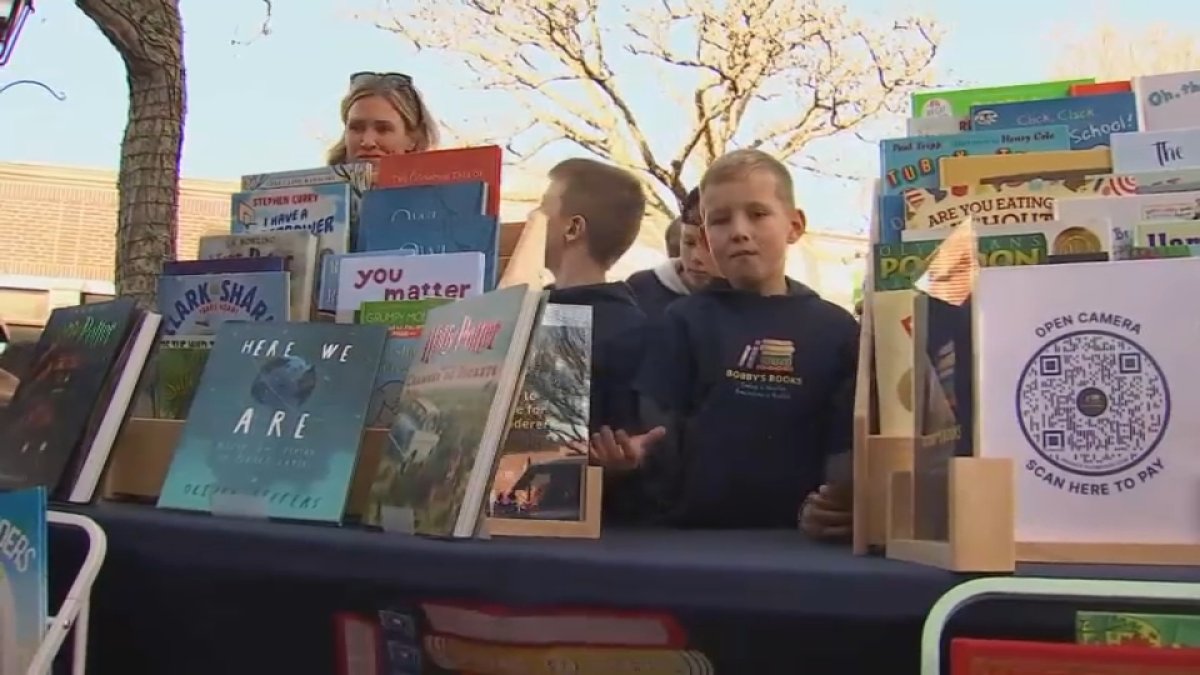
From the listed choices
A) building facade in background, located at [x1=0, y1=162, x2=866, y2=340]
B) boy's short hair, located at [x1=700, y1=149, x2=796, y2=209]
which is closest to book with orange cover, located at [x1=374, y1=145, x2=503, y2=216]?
boy's short hair, located at [x1=700, y1=149, x2=796, y2=209]

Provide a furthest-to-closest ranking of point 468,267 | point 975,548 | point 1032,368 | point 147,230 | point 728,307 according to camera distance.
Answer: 1. point 147,230
2. point 728,307
3. point 468,267
4. point 1032,368
5. point 975,548

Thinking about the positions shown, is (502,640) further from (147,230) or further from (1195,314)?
(147,230)

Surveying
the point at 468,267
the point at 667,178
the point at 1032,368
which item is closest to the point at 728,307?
the point at 468,267

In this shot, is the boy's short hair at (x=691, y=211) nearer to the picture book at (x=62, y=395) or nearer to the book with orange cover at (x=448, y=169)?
the book with orange cover at (x=448, y=169)

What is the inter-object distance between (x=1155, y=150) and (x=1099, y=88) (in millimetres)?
315

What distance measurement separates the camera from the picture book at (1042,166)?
1.40 m

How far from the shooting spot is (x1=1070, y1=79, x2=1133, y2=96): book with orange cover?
1.63 meters

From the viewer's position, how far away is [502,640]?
1.27 metres

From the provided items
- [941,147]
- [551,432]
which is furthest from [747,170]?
[551,432]

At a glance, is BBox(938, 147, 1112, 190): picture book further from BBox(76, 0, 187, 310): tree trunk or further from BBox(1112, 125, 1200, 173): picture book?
BBox(76, 0, 187, 310): tree trunk

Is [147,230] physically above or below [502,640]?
above

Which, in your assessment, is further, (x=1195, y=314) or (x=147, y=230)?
(x=147, y=230)

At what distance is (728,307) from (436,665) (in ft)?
2.76

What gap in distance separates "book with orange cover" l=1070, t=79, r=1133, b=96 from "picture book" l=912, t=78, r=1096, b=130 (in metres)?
0.02
